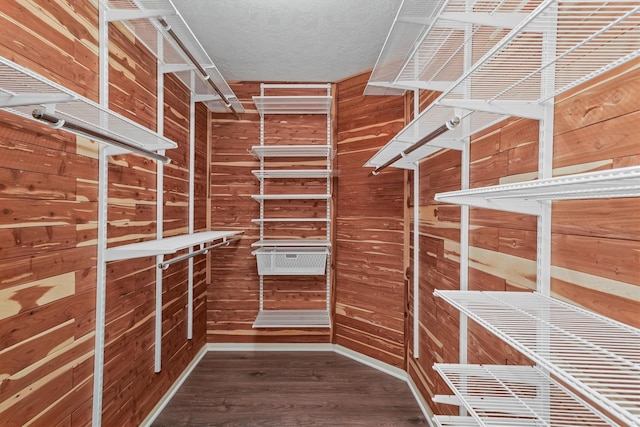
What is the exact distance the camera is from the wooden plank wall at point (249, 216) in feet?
9.89

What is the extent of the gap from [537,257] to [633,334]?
362 mm

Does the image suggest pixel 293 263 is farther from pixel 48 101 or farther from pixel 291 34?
pixel 48 101

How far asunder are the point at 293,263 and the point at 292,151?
953mm

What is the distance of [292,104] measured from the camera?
9.22 feet

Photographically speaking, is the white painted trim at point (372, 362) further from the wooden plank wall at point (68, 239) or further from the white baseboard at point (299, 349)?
the wooden plank wall at point (68, 239)

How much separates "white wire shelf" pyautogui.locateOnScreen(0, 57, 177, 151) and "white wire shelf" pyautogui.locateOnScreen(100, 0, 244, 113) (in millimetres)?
560

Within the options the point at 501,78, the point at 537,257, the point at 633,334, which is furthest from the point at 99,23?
the point at 633,334

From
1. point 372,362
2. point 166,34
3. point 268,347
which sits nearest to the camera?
point 166,34

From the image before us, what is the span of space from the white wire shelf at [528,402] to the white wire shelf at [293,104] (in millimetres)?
2133

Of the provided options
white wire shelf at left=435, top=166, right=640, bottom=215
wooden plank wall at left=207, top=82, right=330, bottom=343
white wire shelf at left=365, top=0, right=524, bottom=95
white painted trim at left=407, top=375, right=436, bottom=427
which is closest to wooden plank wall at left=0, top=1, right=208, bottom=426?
wooden plank wall at left=207, top=82, right=330, bottom=343

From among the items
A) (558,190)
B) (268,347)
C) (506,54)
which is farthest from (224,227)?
(558,190)

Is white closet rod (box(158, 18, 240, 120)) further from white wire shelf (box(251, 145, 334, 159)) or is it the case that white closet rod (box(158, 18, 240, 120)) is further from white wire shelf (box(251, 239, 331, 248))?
white wire shelf (box(251, 239, 331, 248))

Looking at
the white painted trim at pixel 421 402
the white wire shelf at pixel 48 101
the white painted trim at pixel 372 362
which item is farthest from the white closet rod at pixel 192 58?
the white painted trim at pixel 421 402

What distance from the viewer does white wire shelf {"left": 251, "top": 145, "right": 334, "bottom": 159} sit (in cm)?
275
